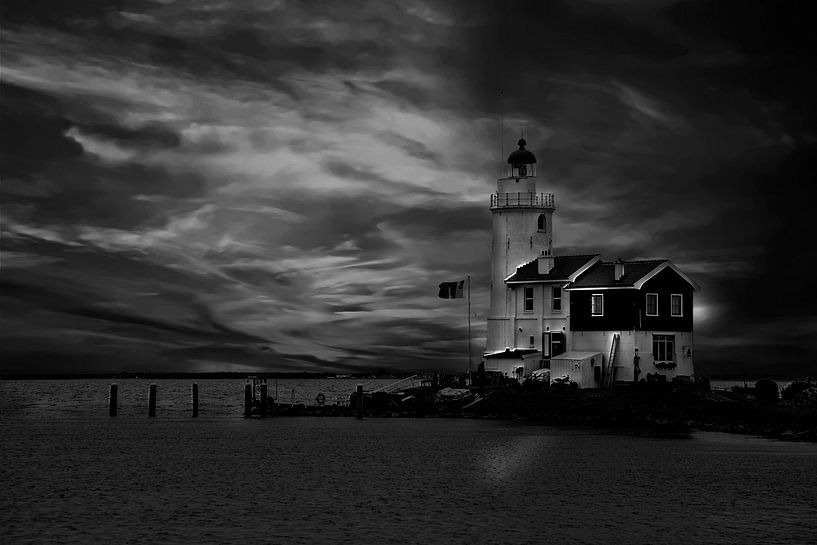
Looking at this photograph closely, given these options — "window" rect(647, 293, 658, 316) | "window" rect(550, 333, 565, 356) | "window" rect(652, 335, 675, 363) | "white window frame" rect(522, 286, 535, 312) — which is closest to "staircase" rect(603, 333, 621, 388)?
"window" rect(652, 335, 675, 363)

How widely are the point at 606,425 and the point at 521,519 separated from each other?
119 ft

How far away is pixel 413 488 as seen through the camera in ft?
137

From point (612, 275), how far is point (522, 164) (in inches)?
512

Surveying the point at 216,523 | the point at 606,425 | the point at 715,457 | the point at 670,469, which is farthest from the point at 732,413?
the point at 216,523

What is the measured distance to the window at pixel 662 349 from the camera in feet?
248

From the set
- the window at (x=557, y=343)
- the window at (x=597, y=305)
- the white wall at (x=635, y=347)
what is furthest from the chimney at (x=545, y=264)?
the white wall at (x=635, y=347)

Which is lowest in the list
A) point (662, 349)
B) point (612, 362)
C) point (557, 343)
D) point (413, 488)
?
point (413, 488)

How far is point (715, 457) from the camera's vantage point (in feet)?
164

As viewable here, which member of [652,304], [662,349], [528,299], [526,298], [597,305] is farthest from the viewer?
[526,298]

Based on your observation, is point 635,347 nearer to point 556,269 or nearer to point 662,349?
point 662,349

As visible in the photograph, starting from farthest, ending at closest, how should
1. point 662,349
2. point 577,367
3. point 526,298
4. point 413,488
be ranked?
point 526,298 < point 662,349 < point 577,367 < point 413,488

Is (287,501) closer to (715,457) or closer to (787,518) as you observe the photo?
Answer: (787,518)

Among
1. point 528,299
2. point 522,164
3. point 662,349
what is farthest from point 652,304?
point 522,164

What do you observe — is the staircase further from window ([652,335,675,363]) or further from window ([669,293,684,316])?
window ([669,293,684,316])
